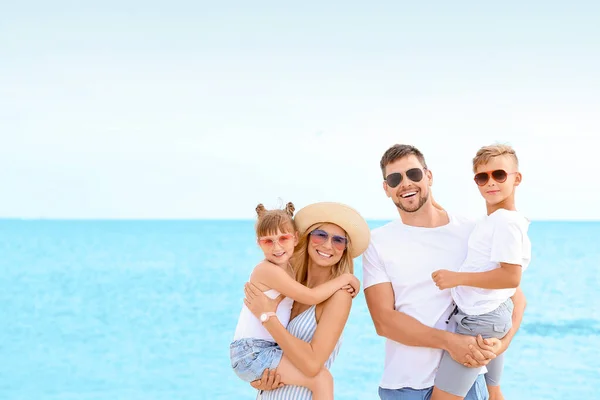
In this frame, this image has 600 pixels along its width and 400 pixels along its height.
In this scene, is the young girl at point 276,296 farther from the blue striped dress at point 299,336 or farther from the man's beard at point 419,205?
the man's beard at point 419,205

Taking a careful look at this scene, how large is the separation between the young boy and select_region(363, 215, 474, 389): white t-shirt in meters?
0.10

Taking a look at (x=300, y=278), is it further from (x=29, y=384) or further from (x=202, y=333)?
(x=202, y=333)

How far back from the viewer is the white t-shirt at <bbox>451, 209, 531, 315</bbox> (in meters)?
3.76

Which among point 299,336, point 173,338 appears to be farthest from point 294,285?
point 173,338

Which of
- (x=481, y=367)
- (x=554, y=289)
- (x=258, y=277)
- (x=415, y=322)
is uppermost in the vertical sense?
(x=258, y=277)

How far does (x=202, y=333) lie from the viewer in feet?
69.4

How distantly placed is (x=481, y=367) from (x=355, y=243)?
98cm

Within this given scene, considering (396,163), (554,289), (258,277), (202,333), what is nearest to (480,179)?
(396,163)

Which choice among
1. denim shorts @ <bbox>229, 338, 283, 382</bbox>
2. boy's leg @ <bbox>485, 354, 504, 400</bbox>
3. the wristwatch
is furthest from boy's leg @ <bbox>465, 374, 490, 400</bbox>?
the wristwatch

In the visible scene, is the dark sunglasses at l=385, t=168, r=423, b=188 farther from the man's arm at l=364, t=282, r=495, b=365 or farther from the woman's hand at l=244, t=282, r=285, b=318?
the woman's hand at l=244, t=282, r=285, b=318

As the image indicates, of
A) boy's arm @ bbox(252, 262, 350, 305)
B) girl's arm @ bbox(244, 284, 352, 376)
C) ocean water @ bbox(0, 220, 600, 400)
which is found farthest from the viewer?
ocean water @ bbox(0, 220, 600, 400)

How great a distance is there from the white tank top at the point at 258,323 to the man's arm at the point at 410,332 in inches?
20.8

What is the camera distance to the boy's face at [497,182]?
13.1 feet

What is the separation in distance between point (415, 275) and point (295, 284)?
0.72m
